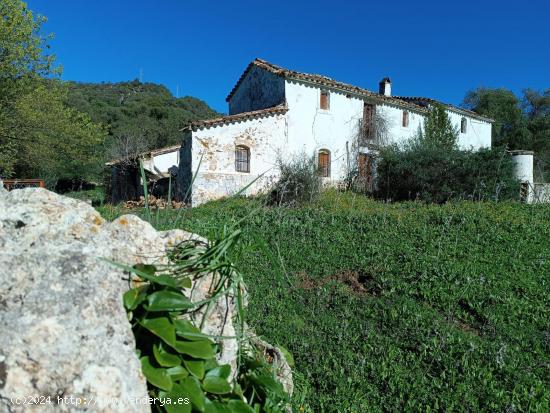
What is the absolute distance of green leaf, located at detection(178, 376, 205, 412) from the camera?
1446mm

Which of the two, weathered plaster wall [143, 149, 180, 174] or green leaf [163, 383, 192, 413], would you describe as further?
weathered plaster wall [143, 149, 180, 174]

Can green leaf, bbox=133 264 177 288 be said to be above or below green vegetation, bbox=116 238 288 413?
above

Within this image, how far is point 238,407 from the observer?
1.61 m

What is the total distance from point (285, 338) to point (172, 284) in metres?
2.87

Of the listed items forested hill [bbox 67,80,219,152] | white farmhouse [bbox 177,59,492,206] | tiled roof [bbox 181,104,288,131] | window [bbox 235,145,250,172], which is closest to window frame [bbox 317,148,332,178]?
white farmhouse [bbox 177,59,492,206]

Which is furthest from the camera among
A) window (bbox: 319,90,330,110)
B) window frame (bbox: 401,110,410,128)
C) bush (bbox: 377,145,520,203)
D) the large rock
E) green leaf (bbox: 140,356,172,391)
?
window frame (bbox: 401,110,410,128)

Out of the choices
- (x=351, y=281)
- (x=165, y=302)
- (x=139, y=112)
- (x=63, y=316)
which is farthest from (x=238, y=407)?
(x=139, y=112)

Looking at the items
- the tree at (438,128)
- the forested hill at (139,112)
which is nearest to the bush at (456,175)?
the tree at (438,128)

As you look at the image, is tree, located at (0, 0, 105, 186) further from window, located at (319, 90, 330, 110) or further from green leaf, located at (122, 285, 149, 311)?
green leaf, located at (122, 285, 149, 311)

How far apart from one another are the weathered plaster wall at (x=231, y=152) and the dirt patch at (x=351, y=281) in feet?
33.1

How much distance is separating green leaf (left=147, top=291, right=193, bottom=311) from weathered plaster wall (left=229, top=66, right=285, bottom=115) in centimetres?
1797

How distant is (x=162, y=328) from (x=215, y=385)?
31 cm

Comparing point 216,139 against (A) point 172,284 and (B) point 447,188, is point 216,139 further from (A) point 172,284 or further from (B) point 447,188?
(A) point 172,284

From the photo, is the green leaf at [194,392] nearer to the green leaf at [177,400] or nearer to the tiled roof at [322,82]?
the green leaf at [177,400]
